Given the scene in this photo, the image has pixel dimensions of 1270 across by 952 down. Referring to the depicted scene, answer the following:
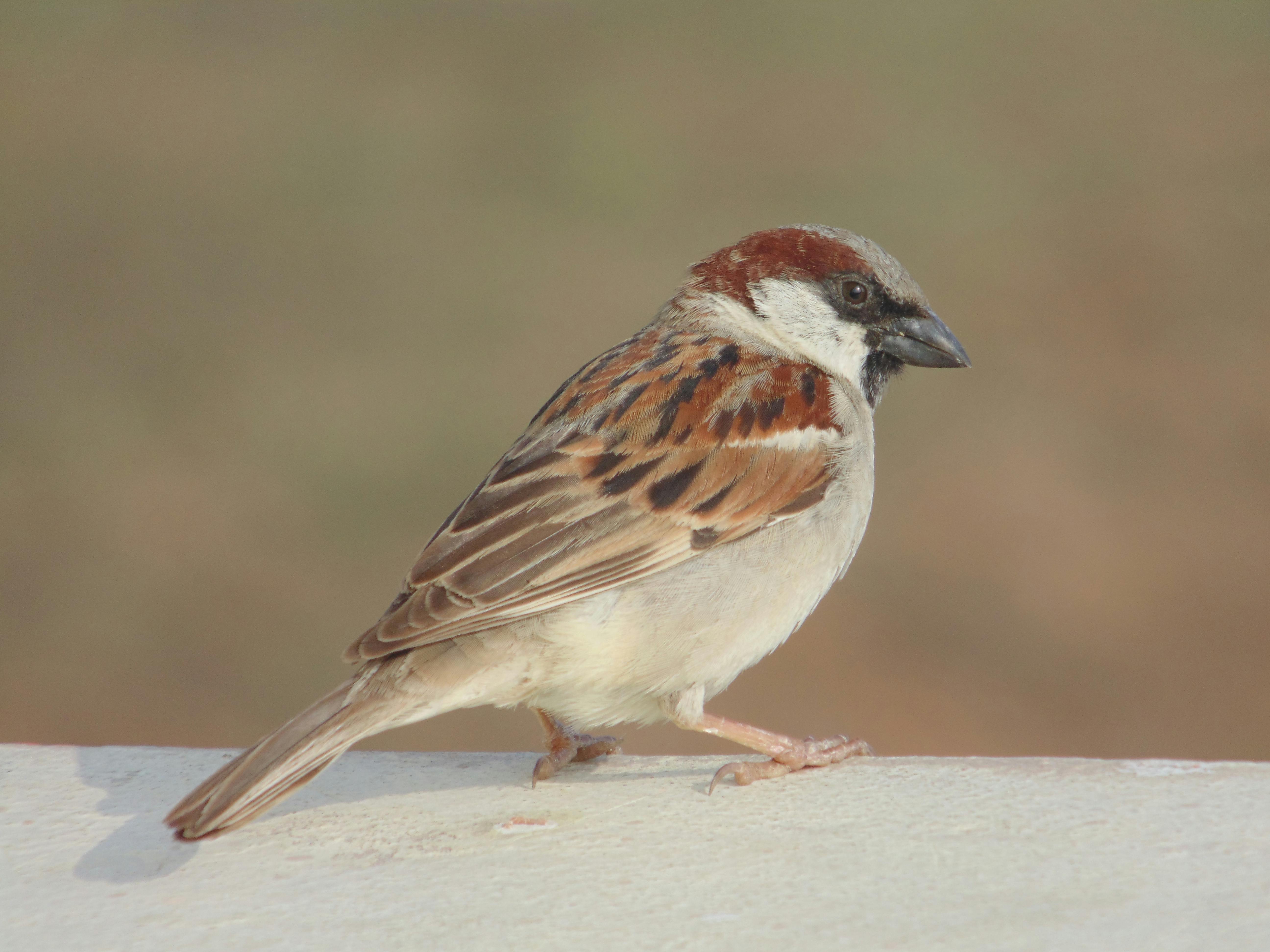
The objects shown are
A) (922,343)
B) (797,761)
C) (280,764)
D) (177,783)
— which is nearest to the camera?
(280,764)

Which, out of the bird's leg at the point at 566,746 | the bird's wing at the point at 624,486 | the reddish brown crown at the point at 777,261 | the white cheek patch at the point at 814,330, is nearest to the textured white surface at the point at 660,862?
the bird's leg at the point at 566,746

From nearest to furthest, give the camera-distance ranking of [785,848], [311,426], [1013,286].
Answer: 1. [785,848]
2. [311,426]
3. [1013,286]

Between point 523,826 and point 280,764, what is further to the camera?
point 523,826

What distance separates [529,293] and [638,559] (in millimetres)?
6907

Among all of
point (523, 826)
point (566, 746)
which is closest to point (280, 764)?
point (523, 826)

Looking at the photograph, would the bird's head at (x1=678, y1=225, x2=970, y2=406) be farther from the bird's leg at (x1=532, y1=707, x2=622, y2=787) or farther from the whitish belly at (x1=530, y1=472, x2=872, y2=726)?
the bird's leg at (x1=532, y1=707, x2=622, y2=787)

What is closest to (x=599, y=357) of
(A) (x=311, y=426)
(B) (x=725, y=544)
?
(B) (x=725, y=544)

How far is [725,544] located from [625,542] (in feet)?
0.82

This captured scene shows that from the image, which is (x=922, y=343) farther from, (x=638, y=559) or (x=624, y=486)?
(x=638, y=559)

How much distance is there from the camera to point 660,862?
240 cm

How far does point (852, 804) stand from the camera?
2.70 meters

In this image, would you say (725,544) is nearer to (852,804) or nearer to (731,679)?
(731,679)

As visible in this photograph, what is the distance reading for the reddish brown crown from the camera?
12.3 ft

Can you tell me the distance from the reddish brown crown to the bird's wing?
297 mm
